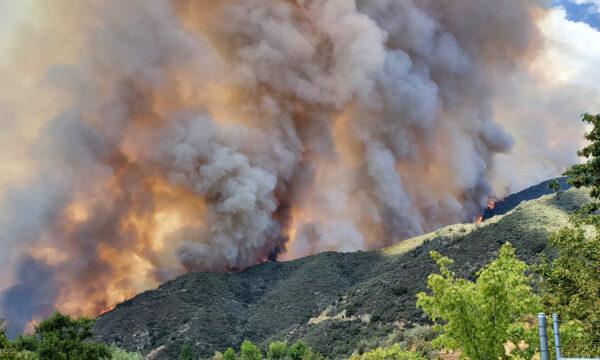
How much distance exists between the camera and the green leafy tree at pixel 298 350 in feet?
169

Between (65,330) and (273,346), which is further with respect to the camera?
(273,346)

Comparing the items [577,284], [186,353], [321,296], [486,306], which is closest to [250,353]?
[186,353]

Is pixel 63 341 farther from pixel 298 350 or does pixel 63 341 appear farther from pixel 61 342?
pixel 298 350

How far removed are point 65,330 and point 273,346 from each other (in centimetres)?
2945

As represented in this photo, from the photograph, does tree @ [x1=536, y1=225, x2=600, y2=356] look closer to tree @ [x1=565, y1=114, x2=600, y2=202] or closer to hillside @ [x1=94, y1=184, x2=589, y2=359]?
tree @ [x1=565, y1=114, x2=600, y2=202]

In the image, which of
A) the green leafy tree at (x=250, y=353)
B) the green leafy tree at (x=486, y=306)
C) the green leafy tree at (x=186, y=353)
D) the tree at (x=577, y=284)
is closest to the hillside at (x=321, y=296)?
the green leafy tree at (x=186, y=353)

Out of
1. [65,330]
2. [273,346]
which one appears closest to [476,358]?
[65,330]

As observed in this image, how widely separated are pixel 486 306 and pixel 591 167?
816 centimetres

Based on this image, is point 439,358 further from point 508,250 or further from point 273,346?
point 273,346

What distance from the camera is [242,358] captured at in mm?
56500

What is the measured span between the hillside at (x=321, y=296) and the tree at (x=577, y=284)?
2391 centimetres

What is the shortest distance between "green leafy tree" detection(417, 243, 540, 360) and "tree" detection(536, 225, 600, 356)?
4564mm

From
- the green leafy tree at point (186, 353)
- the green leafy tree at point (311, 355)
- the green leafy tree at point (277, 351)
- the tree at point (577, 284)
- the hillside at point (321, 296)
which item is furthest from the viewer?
the green leafy tree at point (186, 353)

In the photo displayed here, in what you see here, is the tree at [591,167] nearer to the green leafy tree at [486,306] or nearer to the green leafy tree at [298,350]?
the green leafy tree at [486,306]
